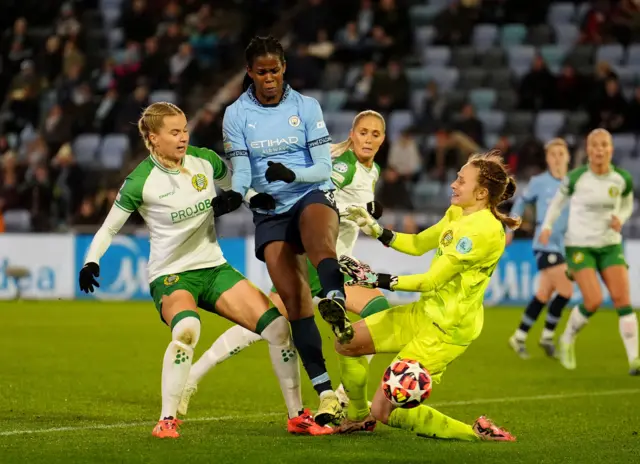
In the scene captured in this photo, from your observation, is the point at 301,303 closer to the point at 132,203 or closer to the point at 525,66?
the point at 132,203

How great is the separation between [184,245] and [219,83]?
1650cm

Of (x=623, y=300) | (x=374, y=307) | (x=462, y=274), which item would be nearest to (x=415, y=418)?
(x=462, y=274)

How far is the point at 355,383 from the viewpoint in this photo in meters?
7.98

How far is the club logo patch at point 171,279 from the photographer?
7.90 m

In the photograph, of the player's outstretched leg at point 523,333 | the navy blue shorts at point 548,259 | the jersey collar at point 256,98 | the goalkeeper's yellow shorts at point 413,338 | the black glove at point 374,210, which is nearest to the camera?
the goalkeeper's yellow shorts at point 413,338

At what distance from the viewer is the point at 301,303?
786 cm

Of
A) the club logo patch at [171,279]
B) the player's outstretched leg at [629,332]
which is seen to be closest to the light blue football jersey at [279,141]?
the club logo patch at [171,279]

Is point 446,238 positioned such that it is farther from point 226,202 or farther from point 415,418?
point 226,202

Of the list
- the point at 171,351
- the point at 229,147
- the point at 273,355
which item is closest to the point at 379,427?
the point at 273,355

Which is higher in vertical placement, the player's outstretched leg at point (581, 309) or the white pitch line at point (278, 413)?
the player's outstretched leg at point (581, 309)

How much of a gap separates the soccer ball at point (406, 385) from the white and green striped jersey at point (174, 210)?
1446 mm

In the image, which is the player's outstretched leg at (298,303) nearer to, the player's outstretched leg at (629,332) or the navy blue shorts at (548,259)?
the player's outstretched leg at (629,332)

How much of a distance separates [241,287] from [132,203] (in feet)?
2.76

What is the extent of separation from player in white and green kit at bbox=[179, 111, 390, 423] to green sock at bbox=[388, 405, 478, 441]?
120 centimetres
